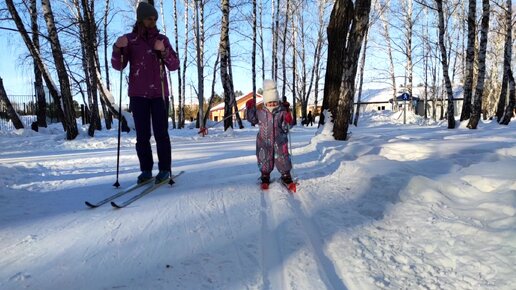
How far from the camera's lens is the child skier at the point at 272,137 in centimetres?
442

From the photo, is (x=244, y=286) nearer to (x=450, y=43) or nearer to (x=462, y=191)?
(x=462, y=191)

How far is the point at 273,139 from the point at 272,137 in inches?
1.0

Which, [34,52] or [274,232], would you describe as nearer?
[274,232]

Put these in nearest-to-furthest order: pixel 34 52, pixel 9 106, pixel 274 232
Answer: pixel 274 232 < pixel 34 52 < pixel 9 106

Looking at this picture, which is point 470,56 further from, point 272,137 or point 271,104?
point 272,137

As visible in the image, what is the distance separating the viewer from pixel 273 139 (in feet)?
14.6

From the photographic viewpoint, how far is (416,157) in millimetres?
5891

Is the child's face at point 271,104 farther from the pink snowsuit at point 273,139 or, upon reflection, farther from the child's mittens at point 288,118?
the child's mittens at point 288,118

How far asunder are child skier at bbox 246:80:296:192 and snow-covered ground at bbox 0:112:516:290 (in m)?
0.26

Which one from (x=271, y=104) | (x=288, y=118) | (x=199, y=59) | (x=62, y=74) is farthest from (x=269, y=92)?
(x=199, y=59)

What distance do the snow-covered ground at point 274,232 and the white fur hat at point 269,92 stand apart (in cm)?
100

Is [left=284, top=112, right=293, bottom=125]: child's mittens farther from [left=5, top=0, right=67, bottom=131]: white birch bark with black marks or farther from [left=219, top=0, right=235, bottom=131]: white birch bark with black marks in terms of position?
[left=219, top=0, right=235, bottom=131]: white birch bark with black marks

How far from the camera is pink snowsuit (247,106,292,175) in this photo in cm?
443

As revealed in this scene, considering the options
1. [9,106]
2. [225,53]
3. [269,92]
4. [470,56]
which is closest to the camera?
[269,92]
